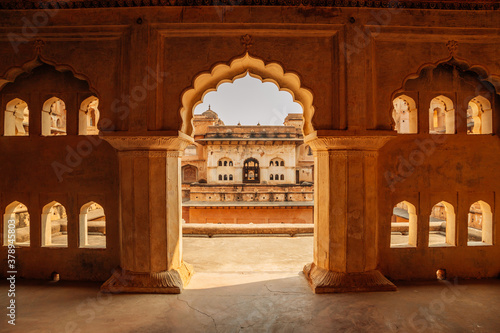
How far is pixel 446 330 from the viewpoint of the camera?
3279 mm

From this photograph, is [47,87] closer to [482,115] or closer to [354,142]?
[354,142]

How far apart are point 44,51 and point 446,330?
22.7 ft

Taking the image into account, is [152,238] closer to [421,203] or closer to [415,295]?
[415,295]

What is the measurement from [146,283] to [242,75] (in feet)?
12.6

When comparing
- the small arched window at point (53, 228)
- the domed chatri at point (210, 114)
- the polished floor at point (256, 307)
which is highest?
the domed chatri at point (210, 114)

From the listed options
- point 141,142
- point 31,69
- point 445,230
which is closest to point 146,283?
point 141,142

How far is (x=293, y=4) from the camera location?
4371 mm

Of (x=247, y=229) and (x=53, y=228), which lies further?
(x=247, y=229)

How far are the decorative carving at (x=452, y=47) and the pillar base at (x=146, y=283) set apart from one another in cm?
569

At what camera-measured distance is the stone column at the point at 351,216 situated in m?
4.24

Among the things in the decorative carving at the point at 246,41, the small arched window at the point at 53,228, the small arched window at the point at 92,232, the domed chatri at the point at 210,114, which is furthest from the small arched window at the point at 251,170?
the decorative carving at the point at 246,41

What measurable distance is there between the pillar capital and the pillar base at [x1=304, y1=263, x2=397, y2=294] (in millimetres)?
3146

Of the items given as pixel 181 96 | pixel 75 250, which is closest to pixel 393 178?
pixel 181 96

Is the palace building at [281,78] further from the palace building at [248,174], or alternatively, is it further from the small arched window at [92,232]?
the palace building at [248,174]
